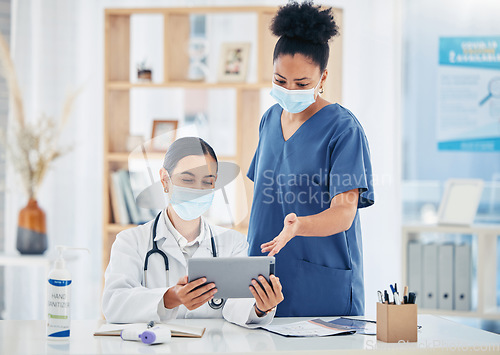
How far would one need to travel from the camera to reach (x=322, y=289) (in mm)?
1737

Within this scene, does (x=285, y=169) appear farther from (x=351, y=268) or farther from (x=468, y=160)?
(x=468, y=160)

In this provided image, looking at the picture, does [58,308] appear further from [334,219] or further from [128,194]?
[128,194]

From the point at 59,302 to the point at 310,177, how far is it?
777mm

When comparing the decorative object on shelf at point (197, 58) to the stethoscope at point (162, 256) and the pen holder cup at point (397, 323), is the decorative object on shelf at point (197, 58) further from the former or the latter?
the pen holder cup at point (397, 323)

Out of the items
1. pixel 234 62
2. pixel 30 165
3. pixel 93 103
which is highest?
pixel 234 62

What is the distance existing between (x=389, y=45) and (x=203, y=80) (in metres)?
1.20

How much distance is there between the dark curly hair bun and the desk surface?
835mm

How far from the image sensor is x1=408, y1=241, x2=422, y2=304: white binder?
10.4ft

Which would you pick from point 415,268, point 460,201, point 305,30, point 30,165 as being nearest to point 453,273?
point 415,268

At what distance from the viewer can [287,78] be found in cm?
171

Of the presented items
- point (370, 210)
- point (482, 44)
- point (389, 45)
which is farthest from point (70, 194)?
point (482, 44)

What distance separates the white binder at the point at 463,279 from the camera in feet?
10.2

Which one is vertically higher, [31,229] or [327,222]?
[327,222]

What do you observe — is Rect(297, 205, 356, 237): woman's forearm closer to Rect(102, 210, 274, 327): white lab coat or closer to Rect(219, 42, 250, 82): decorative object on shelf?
Rect(102, 210, 274, 327): white lab coat
